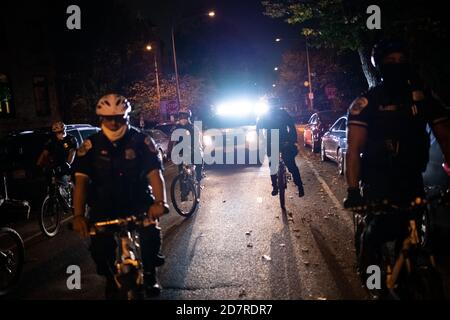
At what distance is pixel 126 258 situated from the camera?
3.73m

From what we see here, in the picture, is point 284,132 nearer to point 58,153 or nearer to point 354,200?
point 58,153

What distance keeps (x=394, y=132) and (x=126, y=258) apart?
2309mm

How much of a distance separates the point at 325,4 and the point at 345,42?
1.63 m

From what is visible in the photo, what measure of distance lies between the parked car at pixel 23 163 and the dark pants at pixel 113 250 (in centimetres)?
651

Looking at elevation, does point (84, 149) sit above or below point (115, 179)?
above

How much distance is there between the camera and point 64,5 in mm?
29391

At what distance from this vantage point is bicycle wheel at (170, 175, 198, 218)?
8633mm

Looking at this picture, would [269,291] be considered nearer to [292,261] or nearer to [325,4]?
[292,261]

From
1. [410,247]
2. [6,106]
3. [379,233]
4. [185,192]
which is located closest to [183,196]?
[185,192]

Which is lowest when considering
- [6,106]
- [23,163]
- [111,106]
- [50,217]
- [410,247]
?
[50,217]

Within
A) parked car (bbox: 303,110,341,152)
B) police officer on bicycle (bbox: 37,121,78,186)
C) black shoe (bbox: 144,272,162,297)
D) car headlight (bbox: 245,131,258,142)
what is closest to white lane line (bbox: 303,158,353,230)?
car headlight (bbox: 245,131,258,142)

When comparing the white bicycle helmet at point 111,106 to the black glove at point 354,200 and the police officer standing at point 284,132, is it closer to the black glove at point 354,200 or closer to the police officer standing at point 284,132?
the black glove at point 354,200

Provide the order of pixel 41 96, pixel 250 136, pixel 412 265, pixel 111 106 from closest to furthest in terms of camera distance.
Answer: pixel 412 265
pixel 111 106
pixel 250 136
pixel 41 96
